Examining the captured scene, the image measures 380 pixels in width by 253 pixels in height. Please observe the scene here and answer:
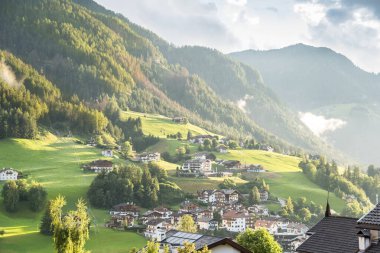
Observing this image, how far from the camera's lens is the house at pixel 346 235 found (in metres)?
35.9

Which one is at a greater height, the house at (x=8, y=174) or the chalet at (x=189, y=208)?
the house at (x=8, y=174)

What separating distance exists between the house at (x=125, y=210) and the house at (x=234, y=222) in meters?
30.1

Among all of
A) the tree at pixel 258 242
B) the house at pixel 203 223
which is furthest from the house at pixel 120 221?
the tree at pixel 258 242

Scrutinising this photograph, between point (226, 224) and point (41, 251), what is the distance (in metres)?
70.8

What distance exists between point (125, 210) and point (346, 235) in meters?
148

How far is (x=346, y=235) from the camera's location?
40406 millimetres

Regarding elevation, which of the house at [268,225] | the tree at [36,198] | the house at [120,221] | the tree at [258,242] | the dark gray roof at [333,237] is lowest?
the house at [268,225]

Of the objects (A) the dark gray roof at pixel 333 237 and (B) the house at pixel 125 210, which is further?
(B) the house at pixel 125 210

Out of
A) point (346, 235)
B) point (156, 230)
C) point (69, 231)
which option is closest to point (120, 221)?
point (156, 230)

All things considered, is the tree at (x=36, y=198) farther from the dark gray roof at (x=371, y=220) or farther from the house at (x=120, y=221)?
the dark gray roof at (x=371, y=220)

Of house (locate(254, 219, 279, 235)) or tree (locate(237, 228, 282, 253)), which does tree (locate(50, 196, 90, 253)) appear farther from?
house (locate(254, 219, 279, 235))

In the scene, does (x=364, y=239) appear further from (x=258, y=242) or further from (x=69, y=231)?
(x=258, y=242)

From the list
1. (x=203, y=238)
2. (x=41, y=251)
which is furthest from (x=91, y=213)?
(x=203, y=238)

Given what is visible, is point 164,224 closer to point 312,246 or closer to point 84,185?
point 84,185
